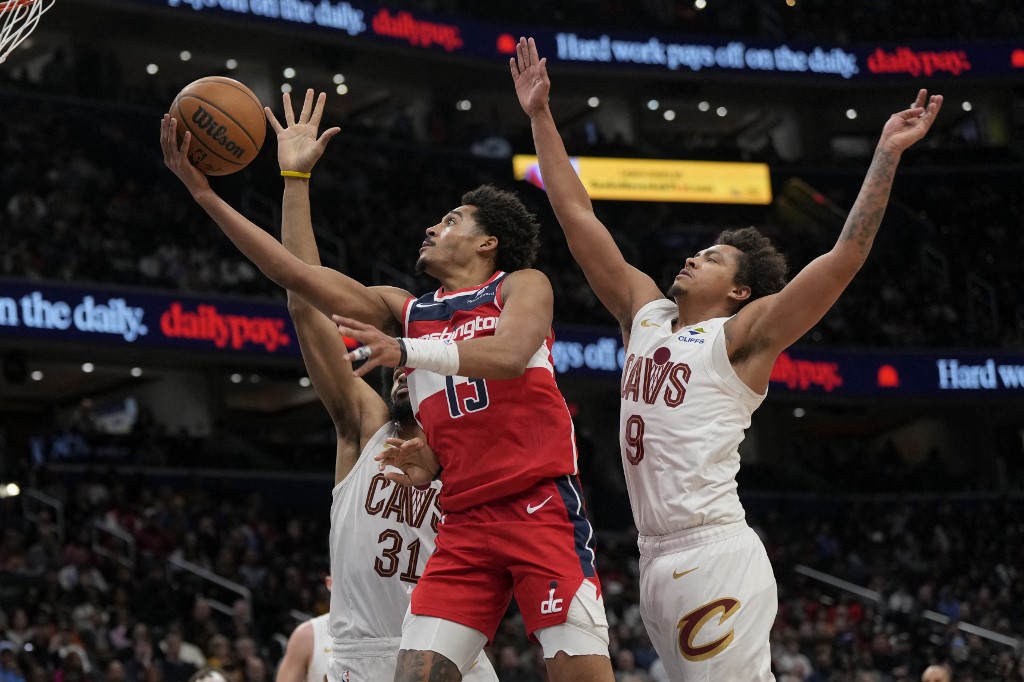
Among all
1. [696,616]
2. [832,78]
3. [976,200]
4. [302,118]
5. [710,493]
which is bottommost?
[696,616]

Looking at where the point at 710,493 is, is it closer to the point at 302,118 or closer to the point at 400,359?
the point at 400,359

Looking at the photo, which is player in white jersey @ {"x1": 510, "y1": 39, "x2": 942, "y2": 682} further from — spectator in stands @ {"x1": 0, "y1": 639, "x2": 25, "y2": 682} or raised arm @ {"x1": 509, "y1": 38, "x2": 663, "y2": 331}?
spectator in stands @ {"x1": 0, "y1": 639, "x2": 25, "y2": 682}

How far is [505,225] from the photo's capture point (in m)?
4.97

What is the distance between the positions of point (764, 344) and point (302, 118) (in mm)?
1886

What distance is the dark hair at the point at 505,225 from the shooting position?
497 cm

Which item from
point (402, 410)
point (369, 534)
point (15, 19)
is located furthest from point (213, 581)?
point (402, 410)

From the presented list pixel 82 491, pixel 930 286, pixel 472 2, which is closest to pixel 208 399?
pixel 82 491

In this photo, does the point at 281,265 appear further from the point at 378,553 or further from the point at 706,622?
the point at 706,622

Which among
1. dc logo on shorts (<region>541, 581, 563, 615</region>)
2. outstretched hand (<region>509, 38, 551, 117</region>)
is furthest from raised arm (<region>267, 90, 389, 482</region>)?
dc logo on shorts (<region>541, 581, 563, 615</region>)

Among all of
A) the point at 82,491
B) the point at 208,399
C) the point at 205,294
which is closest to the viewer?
the point at 82,491

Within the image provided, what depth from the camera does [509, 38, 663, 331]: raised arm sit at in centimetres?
508

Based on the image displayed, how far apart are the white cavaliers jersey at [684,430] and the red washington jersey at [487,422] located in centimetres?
29

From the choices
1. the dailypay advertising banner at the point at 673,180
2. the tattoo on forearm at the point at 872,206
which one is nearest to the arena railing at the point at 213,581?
the tattoo on forearm at the point at 872,206

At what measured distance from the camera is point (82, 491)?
59.4 feet
